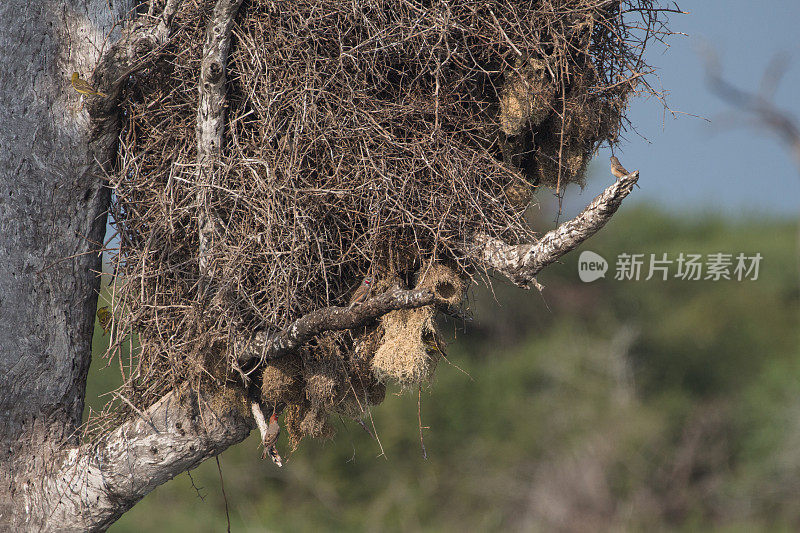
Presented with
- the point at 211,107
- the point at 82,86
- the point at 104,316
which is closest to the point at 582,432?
the point at 104,316

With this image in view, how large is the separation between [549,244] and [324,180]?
78 cm

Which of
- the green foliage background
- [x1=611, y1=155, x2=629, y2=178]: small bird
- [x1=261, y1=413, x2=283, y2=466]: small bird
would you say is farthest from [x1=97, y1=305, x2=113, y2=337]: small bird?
the green foliage background

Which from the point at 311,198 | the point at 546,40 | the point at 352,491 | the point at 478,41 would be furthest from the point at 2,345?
the point at 352,491

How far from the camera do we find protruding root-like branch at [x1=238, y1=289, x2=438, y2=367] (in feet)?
7.63

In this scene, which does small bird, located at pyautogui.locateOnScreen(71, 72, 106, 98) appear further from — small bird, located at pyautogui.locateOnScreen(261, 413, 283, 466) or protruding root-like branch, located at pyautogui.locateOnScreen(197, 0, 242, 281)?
small bird, located at pyautogui.locateOnScreen(261, 413, 283, 466)

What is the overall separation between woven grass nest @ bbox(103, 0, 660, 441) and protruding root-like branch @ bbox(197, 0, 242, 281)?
0.11 ft

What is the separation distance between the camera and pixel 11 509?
278cm

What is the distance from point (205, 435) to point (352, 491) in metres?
10.8

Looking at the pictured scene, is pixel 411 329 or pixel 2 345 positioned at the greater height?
pixel 411 329

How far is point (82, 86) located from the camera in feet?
9.07

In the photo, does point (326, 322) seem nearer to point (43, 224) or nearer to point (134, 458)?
point (134, 458)

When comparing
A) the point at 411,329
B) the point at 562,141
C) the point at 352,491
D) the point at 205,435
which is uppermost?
the point at 562,141

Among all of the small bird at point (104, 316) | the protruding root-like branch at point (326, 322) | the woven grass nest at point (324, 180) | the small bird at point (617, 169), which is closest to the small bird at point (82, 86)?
the woven grass nest at point (324, 180)

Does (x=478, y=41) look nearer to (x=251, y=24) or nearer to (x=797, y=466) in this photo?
(x=251, y=24)
